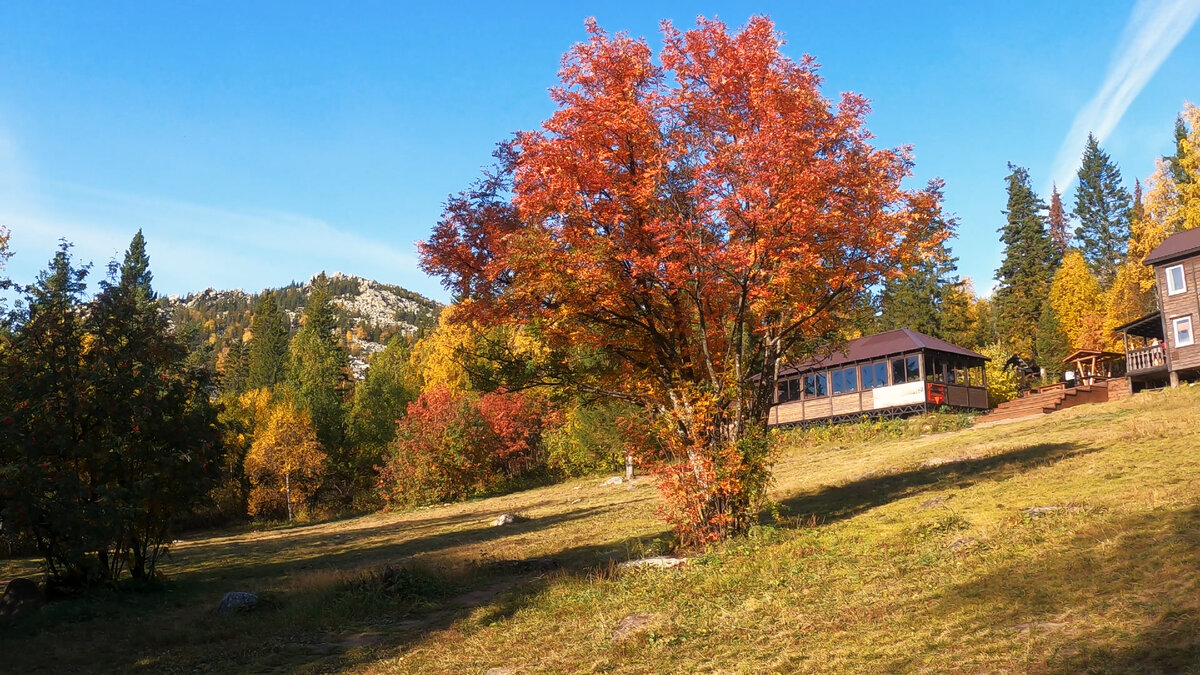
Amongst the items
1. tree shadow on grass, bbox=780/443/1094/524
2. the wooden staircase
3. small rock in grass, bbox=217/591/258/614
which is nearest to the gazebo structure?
the wooden staircase

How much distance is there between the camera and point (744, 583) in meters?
11.5

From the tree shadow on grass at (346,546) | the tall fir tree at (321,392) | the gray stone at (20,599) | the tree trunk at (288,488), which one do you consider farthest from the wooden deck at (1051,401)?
the tall fir tree at (321,392)

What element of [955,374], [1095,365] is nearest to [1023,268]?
[1095,365]

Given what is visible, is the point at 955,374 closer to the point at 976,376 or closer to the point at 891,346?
the point at 976,376

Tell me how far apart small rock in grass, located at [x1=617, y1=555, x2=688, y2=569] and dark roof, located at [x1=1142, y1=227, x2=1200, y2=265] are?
3239 cm

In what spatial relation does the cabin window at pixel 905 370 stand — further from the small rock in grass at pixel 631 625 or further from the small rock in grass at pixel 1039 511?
the small rock in grass at pixel 631 625

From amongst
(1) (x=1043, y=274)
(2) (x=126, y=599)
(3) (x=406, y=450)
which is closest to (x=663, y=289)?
(2) (x=126, y=599)

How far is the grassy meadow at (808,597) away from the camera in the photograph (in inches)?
297

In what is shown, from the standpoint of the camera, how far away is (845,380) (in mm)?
43938

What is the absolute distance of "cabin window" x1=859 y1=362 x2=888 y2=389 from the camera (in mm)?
41562

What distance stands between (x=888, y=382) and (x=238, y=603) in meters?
35.0

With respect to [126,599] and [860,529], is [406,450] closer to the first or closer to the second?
[126,599]

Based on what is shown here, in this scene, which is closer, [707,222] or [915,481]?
[707,222]

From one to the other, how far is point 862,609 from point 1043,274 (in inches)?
2679
